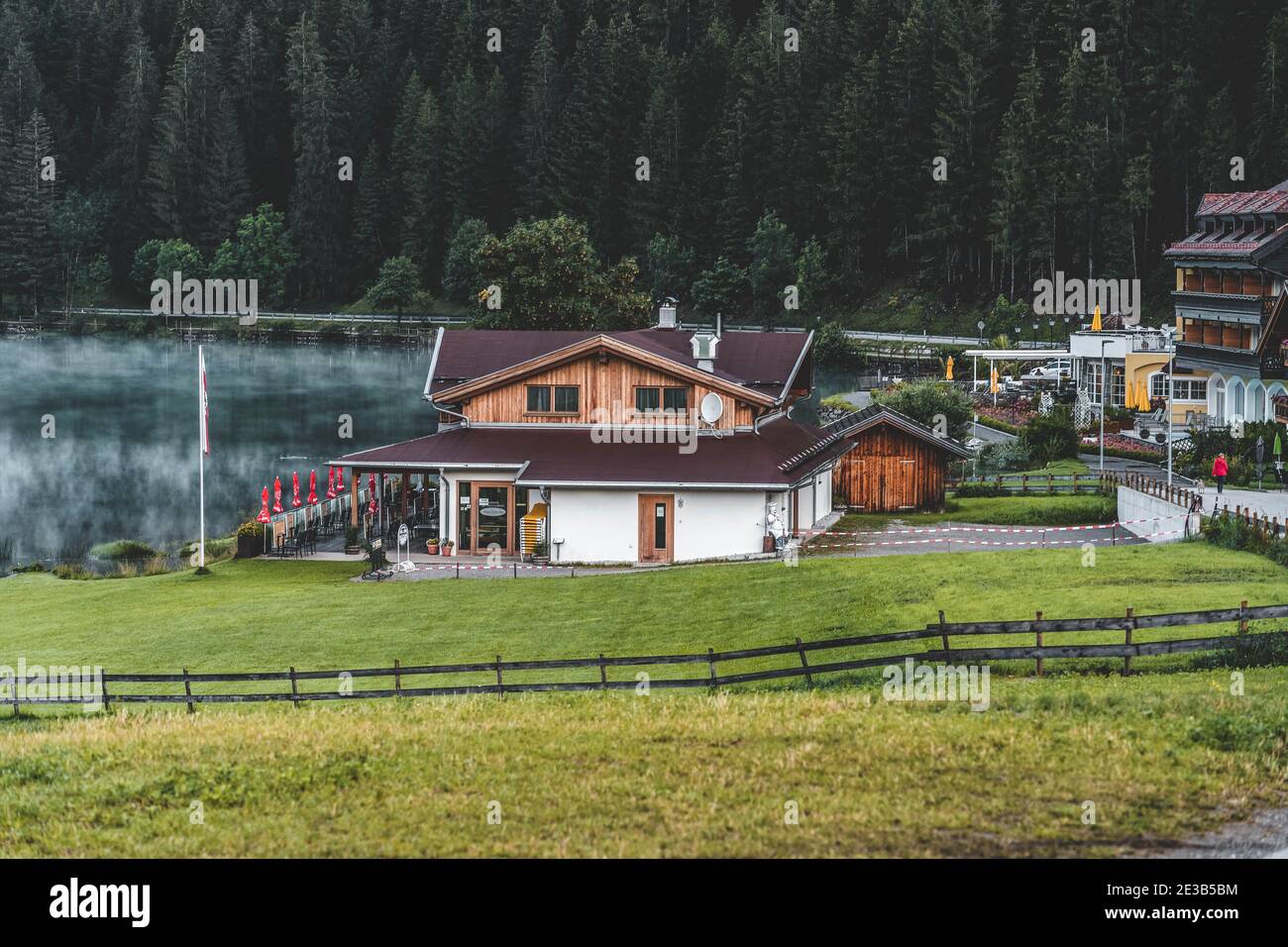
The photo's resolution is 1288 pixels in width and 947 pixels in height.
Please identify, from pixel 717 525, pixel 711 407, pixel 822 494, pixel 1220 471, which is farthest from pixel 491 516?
pixel 1220 471

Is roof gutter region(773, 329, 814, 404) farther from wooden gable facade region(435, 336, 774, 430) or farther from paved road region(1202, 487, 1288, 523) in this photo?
paved road region(1202, 487, 1288, 523)

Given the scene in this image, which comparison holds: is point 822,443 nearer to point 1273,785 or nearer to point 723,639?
point 723,639

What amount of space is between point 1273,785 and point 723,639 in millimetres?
15853

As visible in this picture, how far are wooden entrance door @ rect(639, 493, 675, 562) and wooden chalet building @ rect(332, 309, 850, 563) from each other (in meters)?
0.04

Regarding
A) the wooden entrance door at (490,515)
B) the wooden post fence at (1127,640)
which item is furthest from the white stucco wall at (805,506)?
the wooden post fence at (1127,640)

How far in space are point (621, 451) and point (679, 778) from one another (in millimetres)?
30473

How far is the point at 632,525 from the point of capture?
154ft

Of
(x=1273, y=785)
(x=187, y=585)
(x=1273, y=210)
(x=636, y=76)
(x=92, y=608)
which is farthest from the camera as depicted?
(x=636, y=76)

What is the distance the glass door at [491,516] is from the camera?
1896 inches

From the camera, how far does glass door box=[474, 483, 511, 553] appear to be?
158 ft

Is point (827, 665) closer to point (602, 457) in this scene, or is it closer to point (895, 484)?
point (602, 457)
